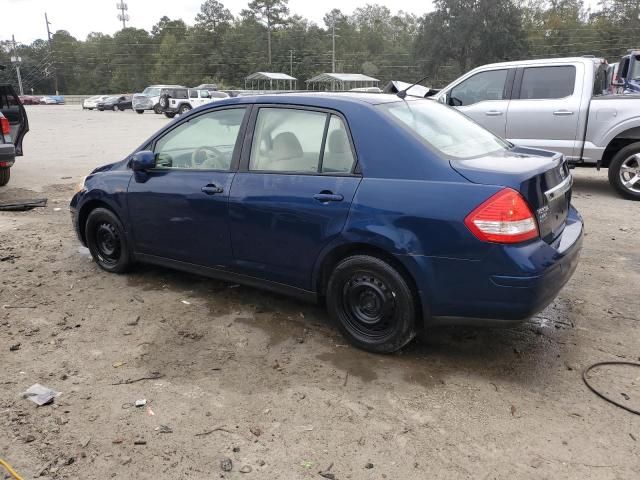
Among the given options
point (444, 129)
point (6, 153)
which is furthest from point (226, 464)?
point (6, 153)

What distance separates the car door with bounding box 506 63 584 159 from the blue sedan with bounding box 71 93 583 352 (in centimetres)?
464

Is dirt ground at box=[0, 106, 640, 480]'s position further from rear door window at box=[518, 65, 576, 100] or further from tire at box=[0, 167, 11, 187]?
tire at box=[0, 167, 11, 187]

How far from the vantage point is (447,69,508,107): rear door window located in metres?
8.82

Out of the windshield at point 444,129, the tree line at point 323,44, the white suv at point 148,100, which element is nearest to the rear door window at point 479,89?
the windshield at point 444,129

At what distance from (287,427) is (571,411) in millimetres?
1532

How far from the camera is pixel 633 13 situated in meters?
68.1

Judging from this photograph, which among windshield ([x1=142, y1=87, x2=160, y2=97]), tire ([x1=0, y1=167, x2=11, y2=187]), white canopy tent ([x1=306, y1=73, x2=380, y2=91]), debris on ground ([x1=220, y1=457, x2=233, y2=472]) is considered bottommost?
debris on ground ([x1=220, y1=457, x2=233, y2=472])

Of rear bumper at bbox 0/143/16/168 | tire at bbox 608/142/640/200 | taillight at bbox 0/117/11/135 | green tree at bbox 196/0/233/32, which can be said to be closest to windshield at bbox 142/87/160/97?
taillight at bbox 0/117/11/135

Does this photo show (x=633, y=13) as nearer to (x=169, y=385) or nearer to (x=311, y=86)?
(x=311, y=86)

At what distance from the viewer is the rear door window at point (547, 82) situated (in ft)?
27.0

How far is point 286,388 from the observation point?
3.18 m

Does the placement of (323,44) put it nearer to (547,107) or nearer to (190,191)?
(547,107)

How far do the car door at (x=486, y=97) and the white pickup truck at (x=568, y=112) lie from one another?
0.05 feet

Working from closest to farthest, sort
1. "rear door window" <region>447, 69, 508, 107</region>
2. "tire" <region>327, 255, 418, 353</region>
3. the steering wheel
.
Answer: "tire" <region>327, 255, 418, 353</region>
the steering wheel
"rear door window" <region>447, 69, 508, 107</region>
